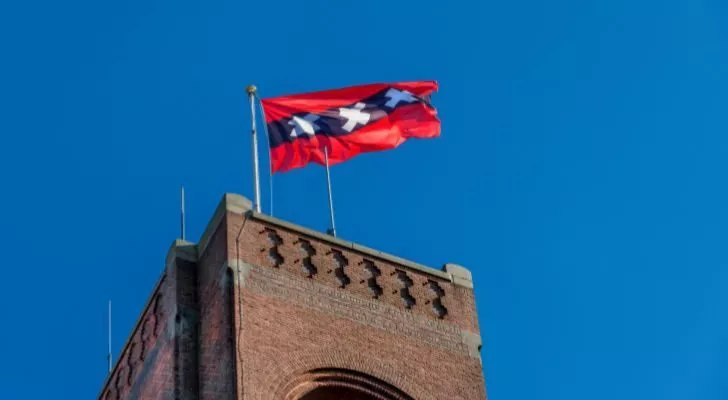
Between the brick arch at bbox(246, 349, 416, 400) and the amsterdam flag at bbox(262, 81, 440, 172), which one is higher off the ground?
the amsterdam flag at bbox(262, 81, 440, 172)

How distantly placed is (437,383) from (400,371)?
0.84 metres

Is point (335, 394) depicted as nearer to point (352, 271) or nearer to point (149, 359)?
point (352, 271)

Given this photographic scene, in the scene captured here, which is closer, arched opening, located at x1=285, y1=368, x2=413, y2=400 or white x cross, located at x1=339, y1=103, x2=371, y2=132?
arched opening, located at x1=285, y1=368, x2=413, y2=400

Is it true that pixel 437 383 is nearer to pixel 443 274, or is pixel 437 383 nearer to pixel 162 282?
pixel 443 274

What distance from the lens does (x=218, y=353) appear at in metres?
38.2

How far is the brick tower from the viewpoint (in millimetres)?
38312

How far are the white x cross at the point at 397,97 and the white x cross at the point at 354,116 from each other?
58 cm

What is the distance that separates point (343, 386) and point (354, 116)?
24.2 feet

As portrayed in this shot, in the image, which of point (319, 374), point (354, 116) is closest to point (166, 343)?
point (319, 374)

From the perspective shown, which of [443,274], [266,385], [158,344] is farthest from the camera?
[443,274]

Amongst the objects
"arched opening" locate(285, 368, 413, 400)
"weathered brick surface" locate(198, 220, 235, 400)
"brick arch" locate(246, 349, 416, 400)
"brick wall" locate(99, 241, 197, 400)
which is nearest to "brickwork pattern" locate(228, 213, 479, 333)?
"weathered brick surface" locate(198, 220, 235, 400)

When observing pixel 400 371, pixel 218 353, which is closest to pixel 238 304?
pixel 218 353

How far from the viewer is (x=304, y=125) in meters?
43.9

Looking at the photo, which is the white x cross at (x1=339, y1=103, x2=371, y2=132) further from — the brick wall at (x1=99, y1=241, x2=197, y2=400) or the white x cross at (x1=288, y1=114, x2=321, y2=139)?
the brick wall at (x1=99, y1=241, x2=197, y2=400)
